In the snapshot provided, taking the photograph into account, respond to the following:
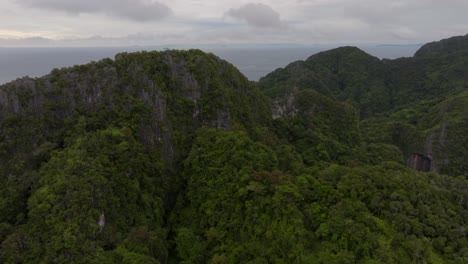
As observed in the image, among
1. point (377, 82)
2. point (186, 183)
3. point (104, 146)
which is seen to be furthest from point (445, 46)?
point (104, 146)

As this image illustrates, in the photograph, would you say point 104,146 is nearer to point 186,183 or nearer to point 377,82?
point 186,183

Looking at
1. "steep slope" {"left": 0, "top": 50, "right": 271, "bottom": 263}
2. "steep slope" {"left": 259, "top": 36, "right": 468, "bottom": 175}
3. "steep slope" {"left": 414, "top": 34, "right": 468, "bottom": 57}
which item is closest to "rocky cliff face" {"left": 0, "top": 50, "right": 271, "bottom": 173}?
"steep slope" {"left": 0, "top": 50, "right": 271, "bottom": 263}

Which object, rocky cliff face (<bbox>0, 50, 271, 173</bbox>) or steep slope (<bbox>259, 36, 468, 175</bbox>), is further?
steep slope (<bbox>259, 36, 468, 175</bbox>)

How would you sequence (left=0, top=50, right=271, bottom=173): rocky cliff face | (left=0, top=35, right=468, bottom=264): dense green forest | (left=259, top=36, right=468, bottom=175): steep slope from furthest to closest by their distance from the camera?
(left=259, top=36, right=468, bottom=175): steep slope < (left=0, top=50, right=271, bottom=173): rocky cliff face < (left=0, top=35, right=468, bottom=264): dense green forest

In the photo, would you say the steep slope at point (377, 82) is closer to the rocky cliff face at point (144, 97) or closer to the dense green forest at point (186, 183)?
the rocky cliff face at point (144, 97)

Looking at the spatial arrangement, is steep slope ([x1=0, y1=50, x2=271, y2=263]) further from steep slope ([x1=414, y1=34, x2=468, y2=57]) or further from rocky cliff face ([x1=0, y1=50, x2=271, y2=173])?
steep slope ([x1=414, y1=34, x2=468, y2=57])

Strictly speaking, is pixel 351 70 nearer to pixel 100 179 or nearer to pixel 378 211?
pixel 378 211

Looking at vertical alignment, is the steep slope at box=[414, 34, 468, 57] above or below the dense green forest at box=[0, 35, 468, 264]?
above

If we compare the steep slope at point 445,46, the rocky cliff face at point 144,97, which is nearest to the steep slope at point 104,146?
the rocky cliff face at point 144,97
